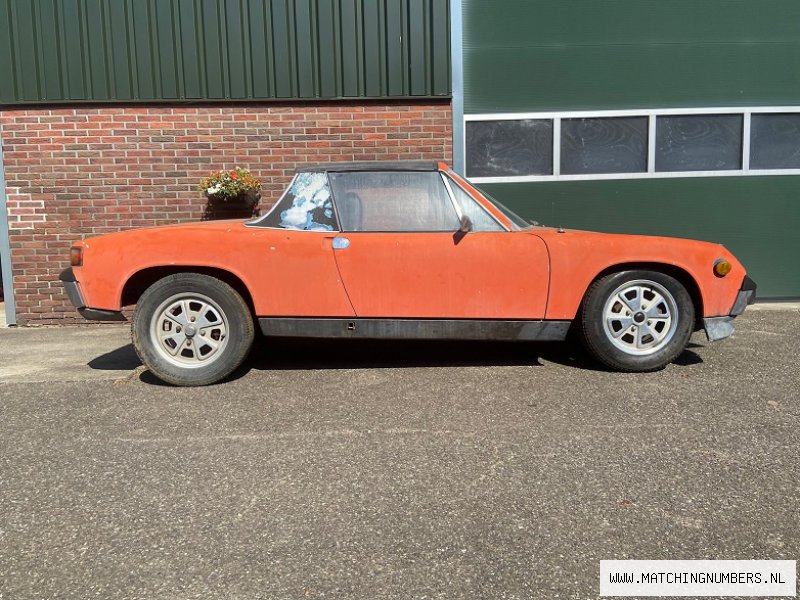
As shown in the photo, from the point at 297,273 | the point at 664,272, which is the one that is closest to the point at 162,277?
the point at 297,273

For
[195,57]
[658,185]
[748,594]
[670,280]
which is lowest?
[748,594]

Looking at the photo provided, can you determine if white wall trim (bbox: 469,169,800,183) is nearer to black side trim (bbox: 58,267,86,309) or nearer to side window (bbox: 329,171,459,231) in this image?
side window (bbox: 329,171,459,231)

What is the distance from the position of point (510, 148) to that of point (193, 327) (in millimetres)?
4604

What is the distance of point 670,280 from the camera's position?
14.5 ft

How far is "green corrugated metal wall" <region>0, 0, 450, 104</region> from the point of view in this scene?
22.9ft

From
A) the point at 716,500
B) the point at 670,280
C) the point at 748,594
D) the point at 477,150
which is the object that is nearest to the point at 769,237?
the point at 477,150

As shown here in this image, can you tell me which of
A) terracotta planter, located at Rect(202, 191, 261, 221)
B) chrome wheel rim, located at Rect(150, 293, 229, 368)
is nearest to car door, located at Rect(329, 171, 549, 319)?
chrome wheel rim, located at Rect(150, 293, 229, 368)

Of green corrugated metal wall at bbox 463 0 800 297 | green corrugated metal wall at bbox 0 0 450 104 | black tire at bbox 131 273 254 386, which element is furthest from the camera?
green corrugated metal wall at bbox 463 0 800 297

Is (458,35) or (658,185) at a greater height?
(458,35)

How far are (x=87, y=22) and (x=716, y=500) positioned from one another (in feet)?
24.5

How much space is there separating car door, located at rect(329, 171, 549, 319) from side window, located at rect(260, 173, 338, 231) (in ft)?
0.66

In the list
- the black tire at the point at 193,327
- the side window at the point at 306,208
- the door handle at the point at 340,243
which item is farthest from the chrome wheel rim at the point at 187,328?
the door handle at the point at 340,243

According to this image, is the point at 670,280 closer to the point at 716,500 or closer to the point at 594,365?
the point at 594,365

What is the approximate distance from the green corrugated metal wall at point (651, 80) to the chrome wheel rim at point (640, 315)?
3.24 m
